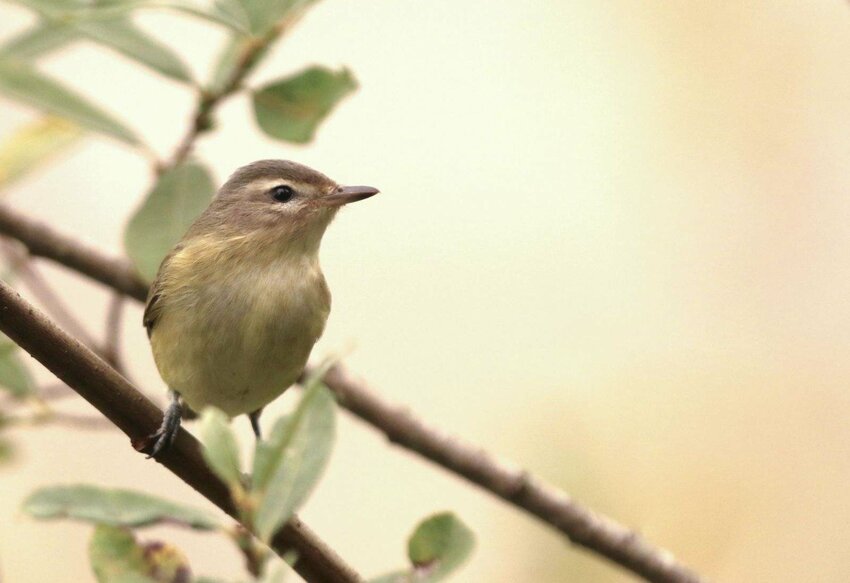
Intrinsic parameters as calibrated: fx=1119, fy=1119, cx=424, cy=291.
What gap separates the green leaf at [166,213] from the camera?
116 inches

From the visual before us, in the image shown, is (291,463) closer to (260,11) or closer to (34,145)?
(260,11)

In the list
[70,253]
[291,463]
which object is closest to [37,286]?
[70,253]

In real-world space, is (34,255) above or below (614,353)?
above

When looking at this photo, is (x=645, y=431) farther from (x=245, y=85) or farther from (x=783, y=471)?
(x=245, y=85)

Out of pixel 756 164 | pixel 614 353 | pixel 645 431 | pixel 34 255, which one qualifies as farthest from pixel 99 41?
pixel 756 164

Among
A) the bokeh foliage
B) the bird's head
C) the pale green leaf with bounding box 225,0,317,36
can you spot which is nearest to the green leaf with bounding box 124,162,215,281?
the bokeh foliage

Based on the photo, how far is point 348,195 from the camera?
12.3 feet

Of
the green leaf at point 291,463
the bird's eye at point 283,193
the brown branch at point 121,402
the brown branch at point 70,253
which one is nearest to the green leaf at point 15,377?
the brown branch at point 70,253

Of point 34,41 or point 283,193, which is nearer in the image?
point 34,41

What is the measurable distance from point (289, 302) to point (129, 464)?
9.34ft

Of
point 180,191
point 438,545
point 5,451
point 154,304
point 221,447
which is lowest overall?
point 5,451

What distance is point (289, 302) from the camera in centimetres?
345

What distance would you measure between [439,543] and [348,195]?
211 centimetres

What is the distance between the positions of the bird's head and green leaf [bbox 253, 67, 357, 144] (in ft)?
2.76
